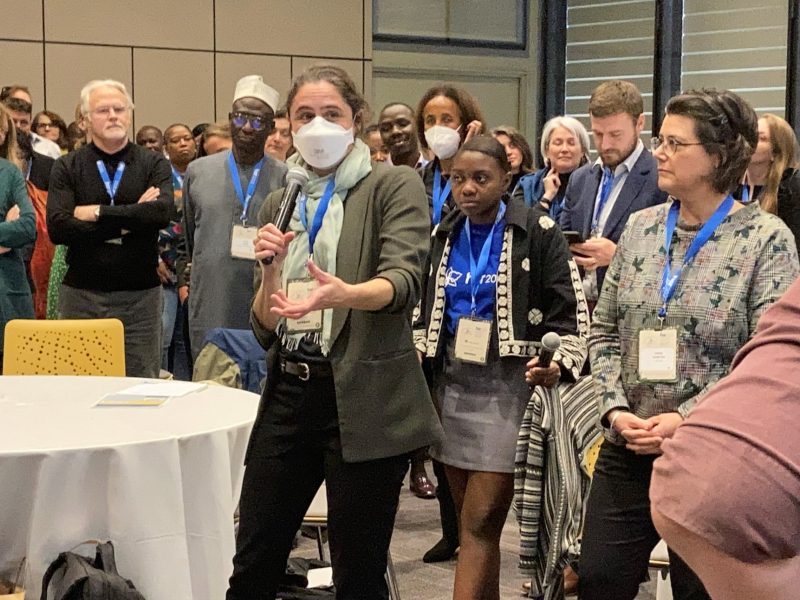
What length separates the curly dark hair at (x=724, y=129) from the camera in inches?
103

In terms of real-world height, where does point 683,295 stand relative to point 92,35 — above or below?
below

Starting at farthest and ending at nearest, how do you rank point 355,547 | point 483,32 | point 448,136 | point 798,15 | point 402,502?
point 483,32
point 798,15
point 402,502
point 448,136
point 355,547

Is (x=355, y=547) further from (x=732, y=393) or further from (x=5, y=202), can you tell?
(x=5, y=202)

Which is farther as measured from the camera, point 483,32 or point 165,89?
point 483,32

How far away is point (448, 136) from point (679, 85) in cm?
633

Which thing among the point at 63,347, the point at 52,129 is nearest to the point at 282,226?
the point at 63,347

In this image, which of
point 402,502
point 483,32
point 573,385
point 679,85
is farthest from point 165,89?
point 573,385

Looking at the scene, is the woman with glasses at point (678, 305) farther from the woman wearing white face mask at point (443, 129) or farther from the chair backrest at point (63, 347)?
the chair backrest at point (63, 347)

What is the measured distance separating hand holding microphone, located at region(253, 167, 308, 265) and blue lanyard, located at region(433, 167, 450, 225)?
6.45 ft

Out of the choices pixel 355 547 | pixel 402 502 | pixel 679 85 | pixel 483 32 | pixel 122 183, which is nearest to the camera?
pixel 355 547

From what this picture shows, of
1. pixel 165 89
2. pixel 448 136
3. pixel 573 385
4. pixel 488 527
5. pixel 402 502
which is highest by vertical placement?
pixel 165 89

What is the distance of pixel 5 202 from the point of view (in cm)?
515

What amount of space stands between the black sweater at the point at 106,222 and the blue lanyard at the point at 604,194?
1810 mm

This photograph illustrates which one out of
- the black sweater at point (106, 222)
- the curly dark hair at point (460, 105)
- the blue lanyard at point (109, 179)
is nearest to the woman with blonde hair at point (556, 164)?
the curly dark hair at point (460, 105)
